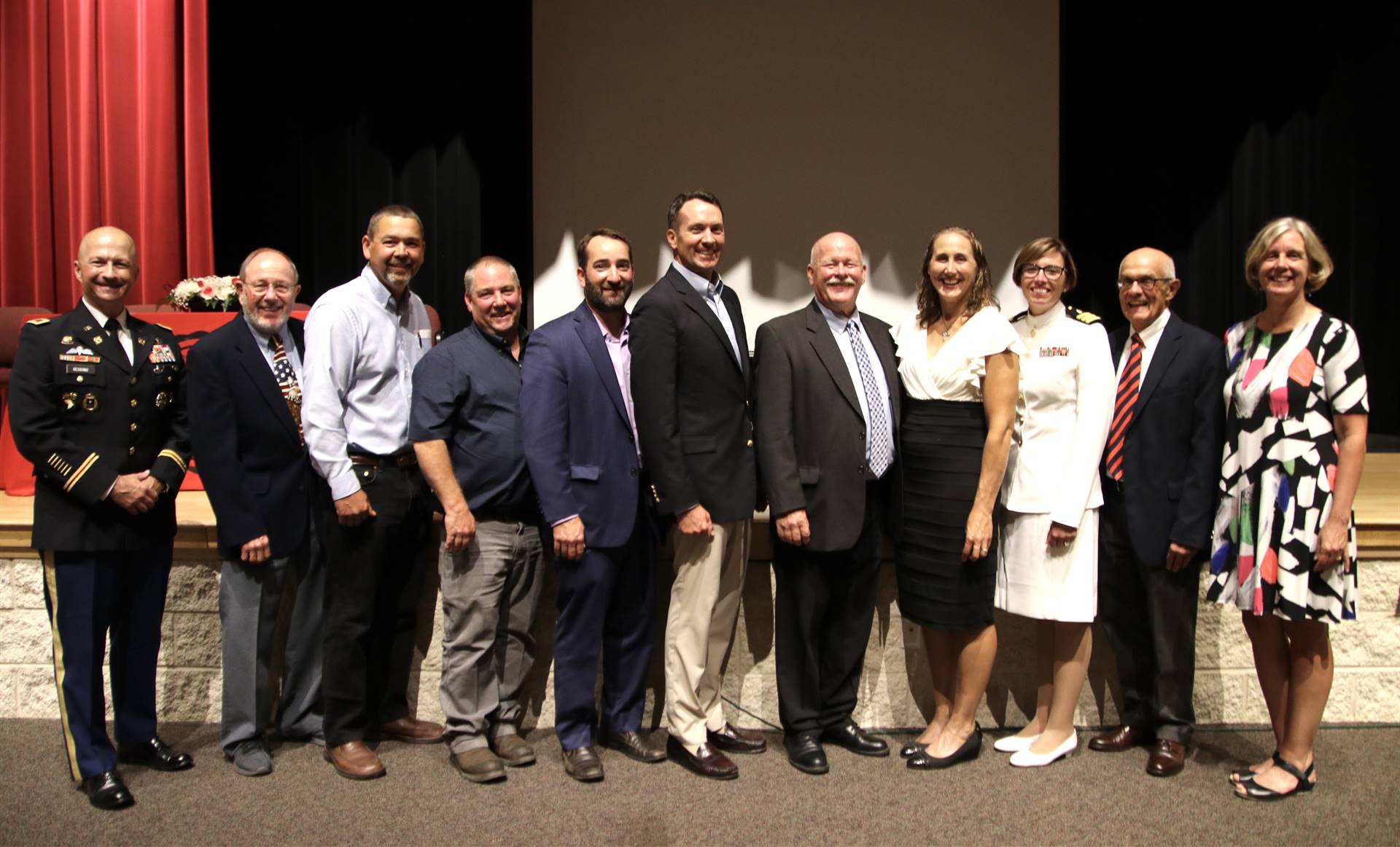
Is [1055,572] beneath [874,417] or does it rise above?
beneath

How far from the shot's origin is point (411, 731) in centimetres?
301

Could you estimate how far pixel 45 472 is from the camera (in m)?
2.56

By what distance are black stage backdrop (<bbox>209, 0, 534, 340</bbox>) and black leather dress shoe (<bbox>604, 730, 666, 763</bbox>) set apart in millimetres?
2960

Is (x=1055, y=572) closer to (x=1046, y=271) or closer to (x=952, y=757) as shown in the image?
(x=952, y=757)

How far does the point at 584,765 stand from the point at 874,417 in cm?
123

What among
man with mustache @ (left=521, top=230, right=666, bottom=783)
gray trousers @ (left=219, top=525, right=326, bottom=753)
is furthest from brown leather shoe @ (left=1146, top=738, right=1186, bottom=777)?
gray trousers @ (left=219, top=525, right=326, bottom=753)

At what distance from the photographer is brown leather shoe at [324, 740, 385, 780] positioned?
8.97 ft

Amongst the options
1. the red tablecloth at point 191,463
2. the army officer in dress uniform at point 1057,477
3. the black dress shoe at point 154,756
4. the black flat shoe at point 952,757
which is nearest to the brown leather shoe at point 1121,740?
the army officer in dress uniform at point 1057,477

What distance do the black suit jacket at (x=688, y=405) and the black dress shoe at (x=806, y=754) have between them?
2.17ft

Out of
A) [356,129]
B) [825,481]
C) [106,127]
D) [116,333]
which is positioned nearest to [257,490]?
[116,333]

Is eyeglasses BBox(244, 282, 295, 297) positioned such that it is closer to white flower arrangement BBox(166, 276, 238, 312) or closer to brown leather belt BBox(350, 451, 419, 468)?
brown leather belt BBox(350, 451, 419, 468)

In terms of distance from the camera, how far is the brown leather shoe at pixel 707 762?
8.95ft

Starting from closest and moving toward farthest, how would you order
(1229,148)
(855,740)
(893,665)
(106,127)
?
(855,740), (893,665), (106,127), (1229,148)

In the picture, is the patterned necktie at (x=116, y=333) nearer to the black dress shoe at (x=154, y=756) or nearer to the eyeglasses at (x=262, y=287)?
the eyeglasses at (x=262, y=287)
